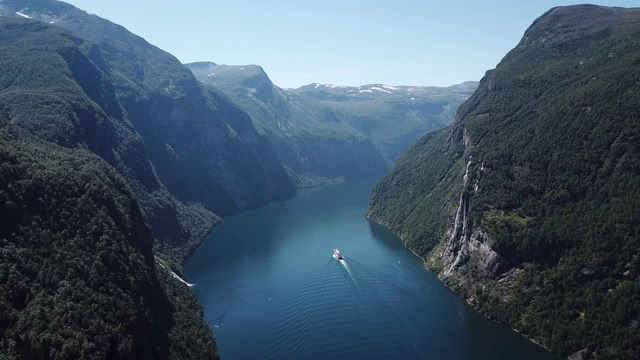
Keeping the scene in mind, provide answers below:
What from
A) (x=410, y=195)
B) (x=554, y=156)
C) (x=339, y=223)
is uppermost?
(x=554, y=156)

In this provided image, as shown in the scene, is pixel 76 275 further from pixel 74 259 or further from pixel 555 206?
pixel 555 206

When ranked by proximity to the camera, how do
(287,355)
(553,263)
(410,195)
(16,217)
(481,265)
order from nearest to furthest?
(16,217) → (287,355) → (553,263) → (481,265) → (410,195)

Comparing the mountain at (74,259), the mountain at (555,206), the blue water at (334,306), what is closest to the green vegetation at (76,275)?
the mountain at (74,259)

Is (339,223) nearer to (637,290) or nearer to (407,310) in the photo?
(407,310)

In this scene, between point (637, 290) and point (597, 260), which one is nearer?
point (637, 290)

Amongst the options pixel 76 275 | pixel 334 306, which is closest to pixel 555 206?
pixel 334 306

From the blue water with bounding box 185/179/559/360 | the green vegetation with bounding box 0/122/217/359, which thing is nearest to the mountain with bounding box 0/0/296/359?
the green vegetation with bounding box 0/122/217/359

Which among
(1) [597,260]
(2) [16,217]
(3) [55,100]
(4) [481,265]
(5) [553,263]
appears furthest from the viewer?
(3) [55,100]

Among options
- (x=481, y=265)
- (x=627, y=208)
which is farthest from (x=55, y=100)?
(x=627, y=208)
